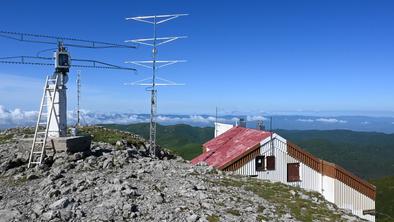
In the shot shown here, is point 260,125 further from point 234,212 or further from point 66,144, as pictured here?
point 234,212

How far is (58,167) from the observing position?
18.8 meters

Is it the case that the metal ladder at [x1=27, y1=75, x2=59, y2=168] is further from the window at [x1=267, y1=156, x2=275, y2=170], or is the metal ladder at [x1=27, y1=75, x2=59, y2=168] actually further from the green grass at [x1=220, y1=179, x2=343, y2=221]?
the window at [x1=267, y1=156, x2=275, y2=170]

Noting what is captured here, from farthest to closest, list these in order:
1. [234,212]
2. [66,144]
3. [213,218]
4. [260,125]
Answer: [260,125], [66,144], [234,212], [213,218]

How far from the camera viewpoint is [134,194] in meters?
15.2

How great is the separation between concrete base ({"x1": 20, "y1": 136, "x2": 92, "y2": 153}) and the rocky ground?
0.31 m

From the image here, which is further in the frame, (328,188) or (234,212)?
(328,188)

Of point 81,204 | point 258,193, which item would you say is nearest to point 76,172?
point 81,204

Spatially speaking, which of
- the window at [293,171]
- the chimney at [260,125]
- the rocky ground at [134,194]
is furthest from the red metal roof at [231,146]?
the rocky ground at [134,194]

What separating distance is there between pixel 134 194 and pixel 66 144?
21.8 ft

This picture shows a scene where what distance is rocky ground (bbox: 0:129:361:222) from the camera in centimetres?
1364

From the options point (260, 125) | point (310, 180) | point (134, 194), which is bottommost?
point (310, 180)

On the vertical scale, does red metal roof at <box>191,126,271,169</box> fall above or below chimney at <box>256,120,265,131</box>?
below

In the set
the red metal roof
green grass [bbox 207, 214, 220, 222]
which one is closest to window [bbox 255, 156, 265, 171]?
the red metal roof

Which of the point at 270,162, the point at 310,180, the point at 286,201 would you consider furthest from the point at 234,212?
the point at 310,180
